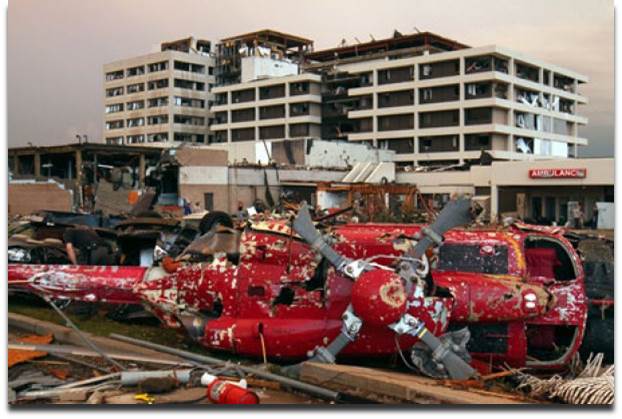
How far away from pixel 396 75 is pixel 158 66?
27.2m

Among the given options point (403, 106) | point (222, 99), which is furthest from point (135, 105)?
point (222, 99)

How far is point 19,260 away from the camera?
907 cm

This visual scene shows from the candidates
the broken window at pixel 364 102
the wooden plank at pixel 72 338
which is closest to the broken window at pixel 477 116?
the broken window at pixel 364 102

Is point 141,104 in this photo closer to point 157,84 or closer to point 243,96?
point 157,84

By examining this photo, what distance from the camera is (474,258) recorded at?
6.62 metres

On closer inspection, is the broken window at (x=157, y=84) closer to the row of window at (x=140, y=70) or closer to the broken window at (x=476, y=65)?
the row of window at (x=140, y=70)

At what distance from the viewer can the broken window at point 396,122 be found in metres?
36.3

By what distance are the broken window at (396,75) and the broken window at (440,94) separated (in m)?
1.28

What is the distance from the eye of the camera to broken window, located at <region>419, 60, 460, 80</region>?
2554 centimetres

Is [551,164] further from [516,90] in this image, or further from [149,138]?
[149,138]

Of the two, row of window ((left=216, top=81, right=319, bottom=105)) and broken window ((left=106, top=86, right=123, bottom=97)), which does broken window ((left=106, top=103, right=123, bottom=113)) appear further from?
row of window ((left=216, top=81, right=319, bottom=105))

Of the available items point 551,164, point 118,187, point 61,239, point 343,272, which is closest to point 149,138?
point 118,187

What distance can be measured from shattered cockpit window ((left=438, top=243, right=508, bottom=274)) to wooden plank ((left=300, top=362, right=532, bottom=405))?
1222 mm

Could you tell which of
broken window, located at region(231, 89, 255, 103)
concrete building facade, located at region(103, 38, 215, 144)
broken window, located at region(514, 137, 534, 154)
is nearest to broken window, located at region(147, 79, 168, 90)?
concrete building facade, located at region(103, 38, 215, 144)
